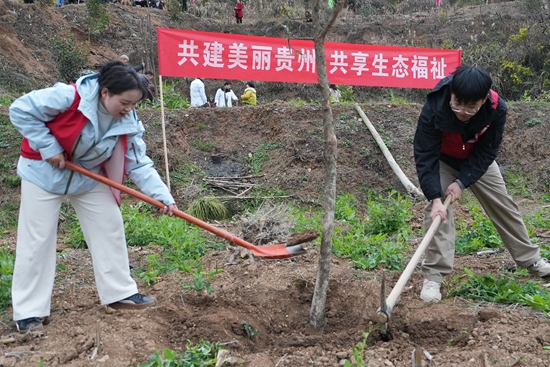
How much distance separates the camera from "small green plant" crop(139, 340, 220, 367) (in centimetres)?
266

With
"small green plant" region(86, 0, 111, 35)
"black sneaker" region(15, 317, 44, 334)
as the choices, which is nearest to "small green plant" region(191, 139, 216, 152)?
"black sneaker" region(15, 317, 44, 334)

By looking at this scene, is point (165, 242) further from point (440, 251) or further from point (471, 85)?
point (471, 85)

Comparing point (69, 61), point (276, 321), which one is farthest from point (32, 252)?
point (69, 61)

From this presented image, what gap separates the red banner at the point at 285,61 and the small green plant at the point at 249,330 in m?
5.58

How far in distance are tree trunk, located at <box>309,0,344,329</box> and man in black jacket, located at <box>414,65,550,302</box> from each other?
2.38 ft

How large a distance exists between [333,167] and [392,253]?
66.1 inches

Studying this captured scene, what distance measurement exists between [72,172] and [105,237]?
46 centimetres

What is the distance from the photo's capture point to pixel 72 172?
328 centimetres

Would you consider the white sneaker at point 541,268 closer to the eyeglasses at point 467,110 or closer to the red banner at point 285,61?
the eyeglasses at point 467,110

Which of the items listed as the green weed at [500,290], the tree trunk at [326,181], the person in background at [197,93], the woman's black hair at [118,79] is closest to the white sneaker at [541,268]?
the green weed at [500,290]

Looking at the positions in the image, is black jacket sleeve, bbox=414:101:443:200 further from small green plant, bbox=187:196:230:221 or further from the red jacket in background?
the red jacket in background

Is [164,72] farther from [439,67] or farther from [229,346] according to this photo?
[229,346]

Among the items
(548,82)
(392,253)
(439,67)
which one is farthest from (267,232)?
(548,82)

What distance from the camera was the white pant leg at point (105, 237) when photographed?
342 centimetres
